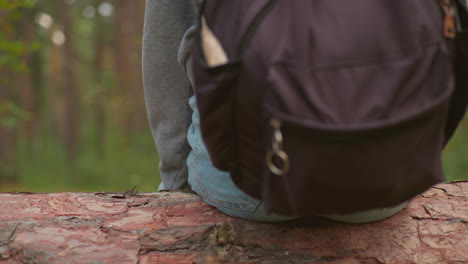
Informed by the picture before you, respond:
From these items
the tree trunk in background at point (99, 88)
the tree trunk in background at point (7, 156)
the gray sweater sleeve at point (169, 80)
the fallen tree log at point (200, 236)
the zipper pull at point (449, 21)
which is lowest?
the tree trunk in background at point (99, 88)

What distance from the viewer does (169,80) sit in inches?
76.0

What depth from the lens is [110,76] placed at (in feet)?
51.2

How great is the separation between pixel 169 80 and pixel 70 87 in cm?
1125

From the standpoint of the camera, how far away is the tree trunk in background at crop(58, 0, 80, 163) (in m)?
11.7

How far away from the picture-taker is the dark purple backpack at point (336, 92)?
110cm

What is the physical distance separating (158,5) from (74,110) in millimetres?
11696

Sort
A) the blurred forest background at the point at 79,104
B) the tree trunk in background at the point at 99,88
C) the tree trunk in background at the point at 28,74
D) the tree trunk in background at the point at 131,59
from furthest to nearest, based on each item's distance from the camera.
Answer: the tree trunk in background at the point at 99,88
the tree trunk in background at the point at 131,59
the tree trunk in background at the point at 28,74
the blurred forest background at the point at 79,104

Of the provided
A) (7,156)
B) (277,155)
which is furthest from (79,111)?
(277,155)

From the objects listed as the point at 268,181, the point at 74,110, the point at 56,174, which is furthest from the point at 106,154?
the point at 268,181

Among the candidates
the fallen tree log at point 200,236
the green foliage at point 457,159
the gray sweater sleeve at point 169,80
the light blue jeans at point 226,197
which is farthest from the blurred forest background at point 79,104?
the light blue jeans at point 226,197

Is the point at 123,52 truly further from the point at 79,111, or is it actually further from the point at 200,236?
the point at 200,236

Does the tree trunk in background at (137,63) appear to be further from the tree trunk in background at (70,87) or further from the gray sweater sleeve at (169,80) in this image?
the gray sweater sleeve at (169,80)

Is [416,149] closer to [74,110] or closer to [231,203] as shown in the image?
[231,203]

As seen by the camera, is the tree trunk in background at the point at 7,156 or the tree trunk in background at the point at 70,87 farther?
the tree trunk in background at the point at 70,87
